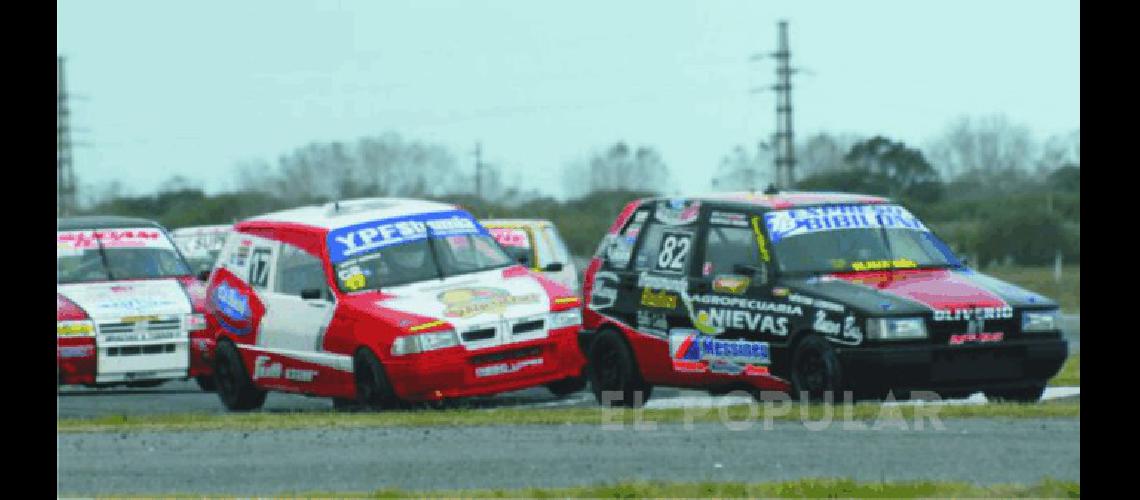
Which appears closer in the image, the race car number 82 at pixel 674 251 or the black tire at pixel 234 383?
the race car number 82 at pixel 674 251

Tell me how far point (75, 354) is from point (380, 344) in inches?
182

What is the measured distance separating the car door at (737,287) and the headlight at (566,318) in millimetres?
1235

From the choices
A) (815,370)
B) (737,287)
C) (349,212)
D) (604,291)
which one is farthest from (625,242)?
(815,370)

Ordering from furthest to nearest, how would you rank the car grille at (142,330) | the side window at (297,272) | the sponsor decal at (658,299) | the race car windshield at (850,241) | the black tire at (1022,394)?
the car grille at (142,330) < the side window at (297,272) < the sponsor decal at (658,299) < the race car windshield at (850,241) < the black tire at (1022,394)

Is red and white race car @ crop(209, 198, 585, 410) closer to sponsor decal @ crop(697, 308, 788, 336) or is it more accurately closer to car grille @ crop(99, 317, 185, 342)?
car grille @ crop(99, 317, 185, 342)

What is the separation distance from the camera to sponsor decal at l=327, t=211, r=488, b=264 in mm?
16781

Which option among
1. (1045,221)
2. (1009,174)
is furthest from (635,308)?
(1009,174)

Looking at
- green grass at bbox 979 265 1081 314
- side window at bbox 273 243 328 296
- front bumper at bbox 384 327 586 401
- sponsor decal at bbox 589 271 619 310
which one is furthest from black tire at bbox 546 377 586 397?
green grass at bbox 979 265 1081 314

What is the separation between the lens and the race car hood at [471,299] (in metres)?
15.8

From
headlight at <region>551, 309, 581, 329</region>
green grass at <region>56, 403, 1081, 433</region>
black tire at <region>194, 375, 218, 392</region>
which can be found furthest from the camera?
black tire at <region>194, 375, 218, 392</region>

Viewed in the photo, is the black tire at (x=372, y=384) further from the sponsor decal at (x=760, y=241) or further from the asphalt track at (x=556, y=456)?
the sponsor decal at (x=760, y=241)

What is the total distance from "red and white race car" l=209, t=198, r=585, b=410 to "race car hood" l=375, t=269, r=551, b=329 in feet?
0.04

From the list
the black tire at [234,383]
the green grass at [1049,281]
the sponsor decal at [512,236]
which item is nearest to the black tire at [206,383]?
the black tire at [234,383]
